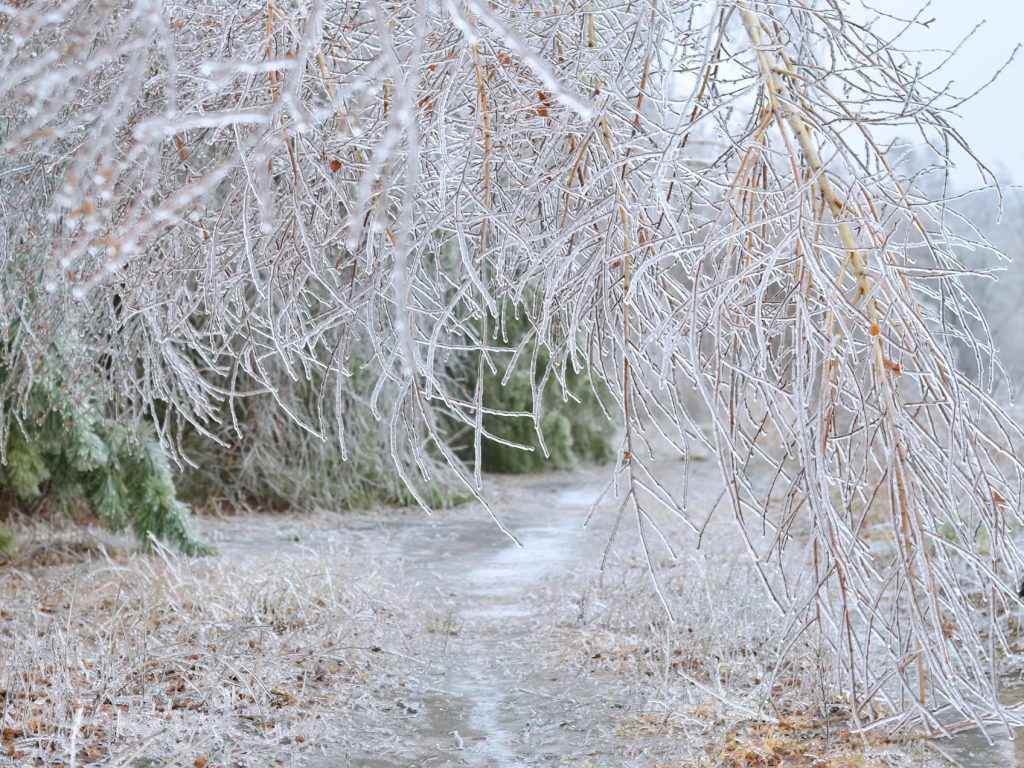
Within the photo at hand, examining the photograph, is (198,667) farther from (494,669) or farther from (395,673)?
(494,669)

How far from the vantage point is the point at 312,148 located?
3484mm

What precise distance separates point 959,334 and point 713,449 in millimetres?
926

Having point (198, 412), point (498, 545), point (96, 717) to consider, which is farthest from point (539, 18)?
point (498, 545)

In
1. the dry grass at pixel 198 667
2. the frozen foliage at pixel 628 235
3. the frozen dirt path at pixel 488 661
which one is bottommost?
the frozen dirt path at pixel 488 661

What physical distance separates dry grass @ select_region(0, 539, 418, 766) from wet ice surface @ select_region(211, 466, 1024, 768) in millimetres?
226

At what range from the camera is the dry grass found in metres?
4.22

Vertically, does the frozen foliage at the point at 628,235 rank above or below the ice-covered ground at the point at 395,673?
above

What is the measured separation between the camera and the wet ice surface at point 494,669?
4.52 m

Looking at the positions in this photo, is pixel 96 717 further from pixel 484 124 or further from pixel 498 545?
pixel 498 545

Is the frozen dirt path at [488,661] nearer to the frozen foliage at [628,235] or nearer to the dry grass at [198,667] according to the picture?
the dry grass at [198,667]

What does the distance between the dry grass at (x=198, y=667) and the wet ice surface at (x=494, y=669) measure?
0.74 ft

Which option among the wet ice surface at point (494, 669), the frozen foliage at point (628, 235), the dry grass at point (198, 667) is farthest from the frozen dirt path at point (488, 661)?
the frozen foliage at point (628, 235)

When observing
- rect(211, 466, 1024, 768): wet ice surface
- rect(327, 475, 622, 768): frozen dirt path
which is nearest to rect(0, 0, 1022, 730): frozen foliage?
rect(211, 466, 1024, 768): wet ice surface

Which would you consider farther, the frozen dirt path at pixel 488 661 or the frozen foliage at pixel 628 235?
the frozen dirt path at pixel 488 661
